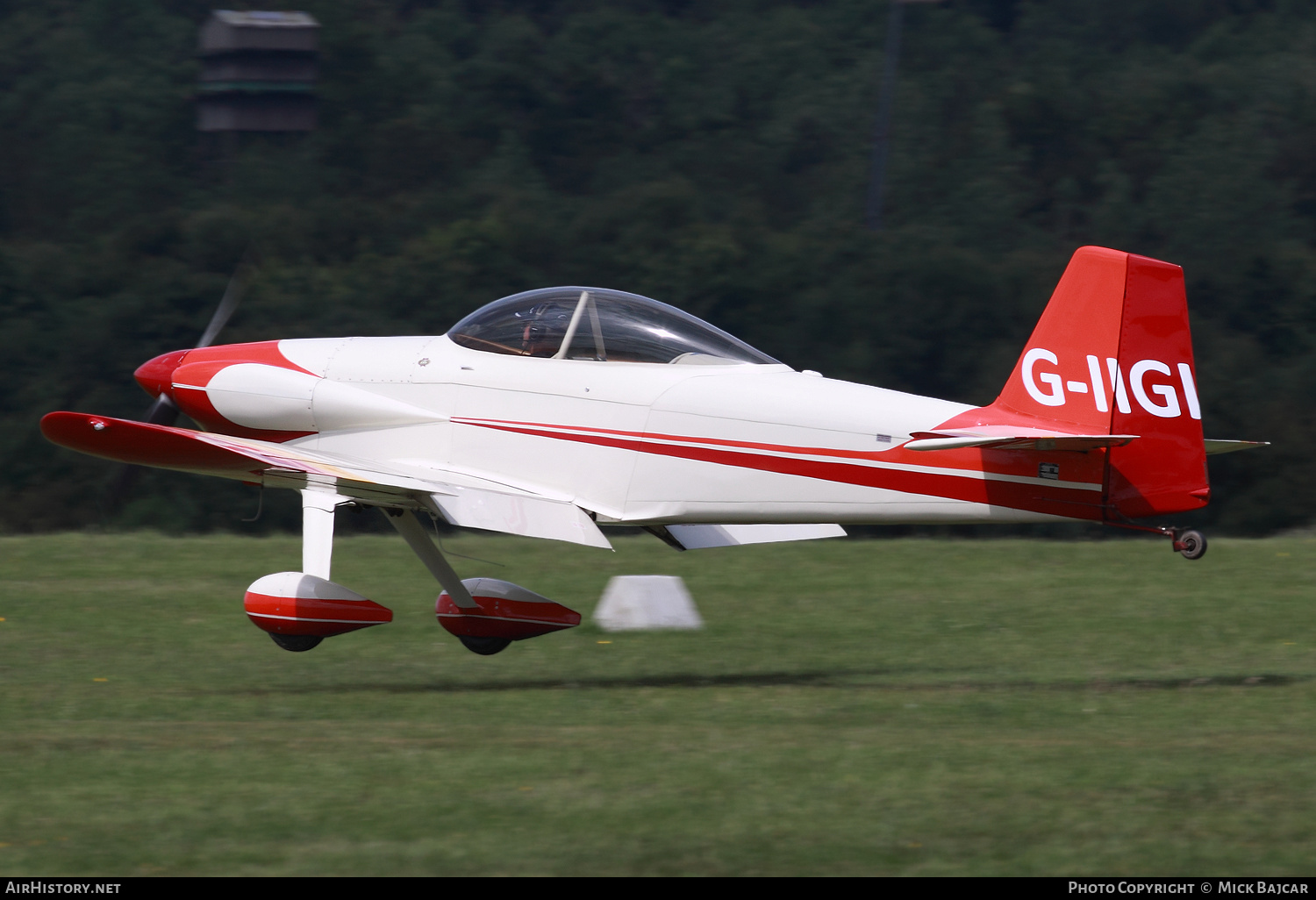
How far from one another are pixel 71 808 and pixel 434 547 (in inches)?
175

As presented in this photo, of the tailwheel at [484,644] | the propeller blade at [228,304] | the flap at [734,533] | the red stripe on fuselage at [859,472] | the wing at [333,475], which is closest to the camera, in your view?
the red stripe on fuselage at [859,472]

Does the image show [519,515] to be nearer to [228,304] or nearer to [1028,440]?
[1028,440]

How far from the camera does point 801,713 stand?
9039mm

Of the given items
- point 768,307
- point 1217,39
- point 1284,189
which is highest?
point 1217,39

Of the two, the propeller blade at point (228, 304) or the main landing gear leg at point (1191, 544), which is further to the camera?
the propeller blade at point (228, 304)

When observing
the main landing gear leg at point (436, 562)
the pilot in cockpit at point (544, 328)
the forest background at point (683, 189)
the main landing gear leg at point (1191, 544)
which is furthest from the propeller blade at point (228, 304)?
the forest background at point (683, 189)

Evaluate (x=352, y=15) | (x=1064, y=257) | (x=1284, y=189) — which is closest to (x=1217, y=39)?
(x=1284, y=189)

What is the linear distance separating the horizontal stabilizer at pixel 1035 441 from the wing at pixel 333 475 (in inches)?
81.3

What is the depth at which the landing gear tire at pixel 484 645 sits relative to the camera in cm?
1119

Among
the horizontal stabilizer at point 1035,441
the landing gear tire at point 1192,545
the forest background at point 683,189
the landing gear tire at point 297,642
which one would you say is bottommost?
the forest background at point 683,189

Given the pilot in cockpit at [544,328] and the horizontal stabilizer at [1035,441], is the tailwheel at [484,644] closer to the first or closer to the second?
the pilot in cockpit at [544,328]

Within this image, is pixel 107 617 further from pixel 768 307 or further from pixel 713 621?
pixel 768 307

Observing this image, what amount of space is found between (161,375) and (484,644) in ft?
9.84

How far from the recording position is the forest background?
48062mm
